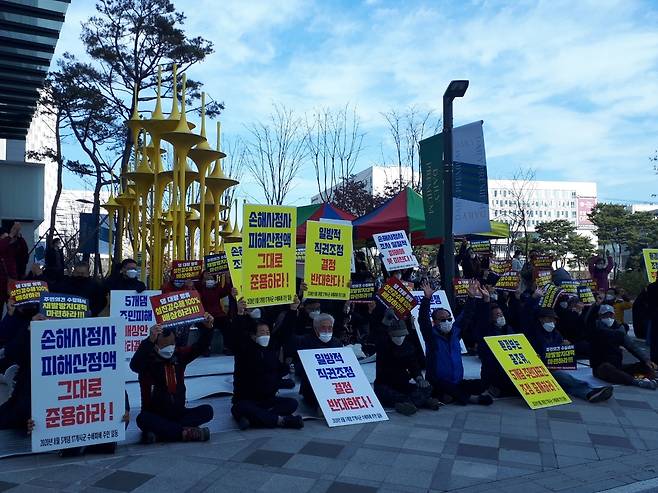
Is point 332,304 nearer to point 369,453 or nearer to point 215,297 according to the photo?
point 215,297

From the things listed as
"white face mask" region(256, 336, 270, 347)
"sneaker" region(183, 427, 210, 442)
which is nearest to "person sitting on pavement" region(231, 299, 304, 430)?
"white face mask" region(256, 336, 270, 347)

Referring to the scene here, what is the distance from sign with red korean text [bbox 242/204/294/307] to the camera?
737 cm

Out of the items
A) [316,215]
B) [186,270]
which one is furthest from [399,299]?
[316,215]

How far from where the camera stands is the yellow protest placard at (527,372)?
7941 millimetres

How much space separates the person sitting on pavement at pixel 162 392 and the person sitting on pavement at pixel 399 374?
2.46 m

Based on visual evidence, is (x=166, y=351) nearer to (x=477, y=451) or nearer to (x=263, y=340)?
(x=263, y=340)

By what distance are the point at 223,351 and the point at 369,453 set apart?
6.05m

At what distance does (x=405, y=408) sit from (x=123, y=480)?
347 cm

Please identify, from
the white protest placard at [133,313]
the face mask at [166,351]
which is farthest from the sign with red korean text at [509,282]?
the face mask at [166,351]

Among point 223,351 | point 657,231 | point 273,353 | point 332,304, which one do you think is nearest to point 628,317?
point 332,304

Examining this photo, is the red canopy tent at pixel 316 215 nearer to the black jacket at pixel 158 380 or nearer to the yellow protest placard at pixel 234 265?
the yellow protest placard at pixel 234 265

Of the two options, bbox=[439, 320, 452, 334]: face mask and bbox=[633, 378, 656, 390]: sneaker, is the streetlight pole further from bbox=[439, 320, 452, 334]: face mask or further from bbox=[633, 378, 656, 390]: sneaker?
bbox=[633, 378, 656, 390]: sneaker

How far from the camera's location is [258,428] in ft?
21.9

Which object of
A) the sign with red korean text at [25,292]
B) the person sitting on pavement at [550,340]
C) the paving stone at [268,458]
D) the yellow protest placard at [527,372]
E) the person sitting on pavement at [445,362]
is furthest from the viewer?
the person sitting on pavement at [550,340]
